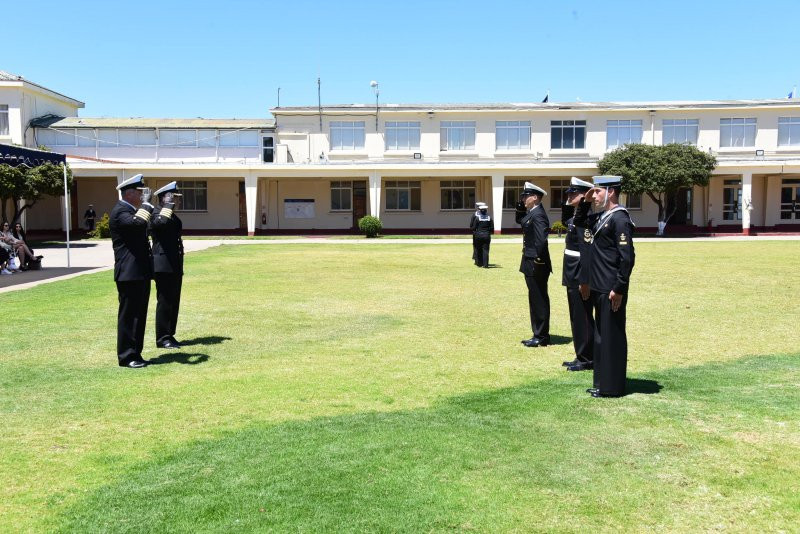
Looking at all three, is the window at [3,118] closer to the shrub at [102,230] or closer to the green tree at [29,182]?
the shrub at [102,230]

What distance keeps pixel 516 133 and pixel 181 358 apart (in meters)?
39.8

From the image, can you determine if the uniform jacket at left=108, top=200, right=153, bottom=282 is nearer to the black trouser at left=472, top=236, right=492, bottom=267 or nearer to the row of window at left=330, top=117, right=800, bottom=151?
the black trouser at left=472, top=236, right=492, bottom=267

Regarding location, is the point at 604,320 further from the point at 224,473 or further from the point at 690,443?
the point at 224,473

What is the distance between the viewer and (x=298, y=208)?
47031mm

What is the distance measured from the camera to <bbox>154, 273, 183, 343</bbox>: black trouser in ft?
30.4

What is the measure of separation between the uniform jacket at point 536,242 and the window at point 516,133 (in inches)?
1472

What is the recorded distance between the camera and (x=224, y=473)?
4820 mm

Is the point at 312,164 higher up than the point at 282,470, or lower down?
higher up

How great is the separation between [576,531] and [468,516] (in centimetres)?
61

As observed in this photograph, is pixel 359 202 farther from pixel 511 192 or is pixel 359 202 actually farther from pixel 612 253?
pixel 612 253

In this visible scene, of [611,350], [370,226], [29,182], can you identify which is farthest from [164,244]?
[370,226]

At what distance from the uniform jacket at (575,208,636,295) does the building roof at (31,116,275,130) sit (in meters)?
40.8

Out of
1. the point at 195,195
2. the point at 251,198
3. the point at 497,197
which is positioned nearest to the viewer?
the point at 251,198

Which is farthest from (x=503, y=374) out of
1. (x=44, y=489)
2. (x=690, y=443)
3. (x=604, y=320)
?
(x=44, y=489)
